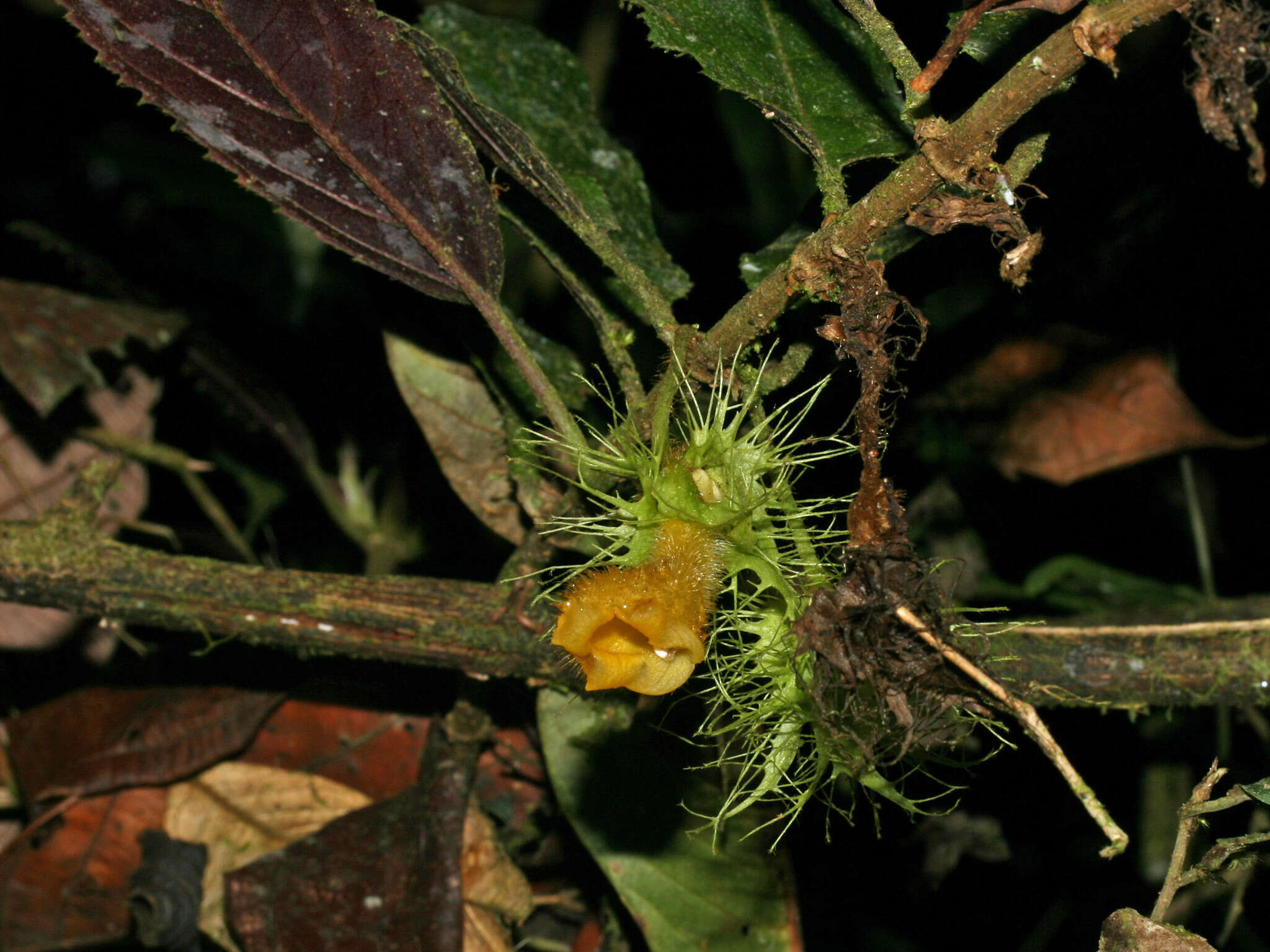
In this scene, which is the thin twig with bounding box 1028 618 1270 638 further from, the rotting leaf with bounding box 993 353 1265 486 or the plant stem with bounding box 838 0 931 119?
the plant stem with bounding box 838 0 931 119

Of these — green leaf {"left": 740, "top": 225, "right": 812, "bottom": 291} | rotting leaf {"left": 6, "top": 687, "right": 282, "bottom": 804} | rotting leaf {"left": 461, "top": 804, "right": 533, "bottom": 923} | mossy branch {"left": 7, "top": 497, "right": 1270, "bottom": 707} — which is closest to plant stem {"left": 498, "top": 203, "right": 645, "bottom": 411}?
green leaf {"left": 740, "top": 225, "right": 812, "bottom": 291}

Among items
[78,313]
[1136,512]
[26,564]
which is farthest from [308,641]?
[1136,512]

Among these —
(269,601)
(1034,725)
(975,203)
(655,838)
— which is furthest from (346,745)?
(975,203)

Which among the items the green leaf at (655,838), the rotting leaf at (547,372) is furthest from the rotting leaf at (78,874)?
the rotting leaf at (547,372)

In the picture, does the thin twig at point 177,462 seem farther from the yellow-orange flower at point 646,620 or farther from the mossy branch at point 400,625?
the yellow-orange flower at point 646,620

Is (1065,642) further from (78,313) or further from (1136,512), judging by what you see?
(78,313)

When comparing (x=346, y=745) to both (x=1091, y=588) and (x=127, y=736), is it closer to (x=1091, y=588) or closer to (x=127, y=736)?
(x=127, y=736)
